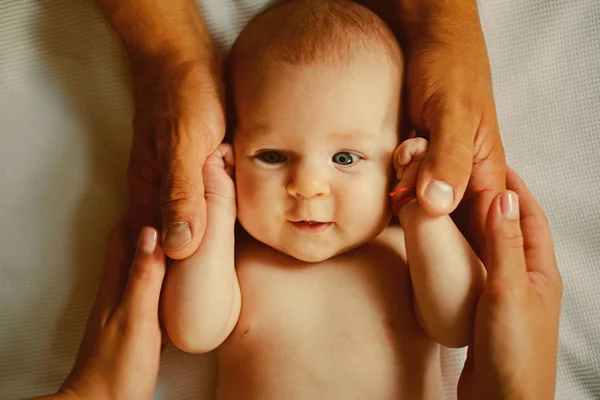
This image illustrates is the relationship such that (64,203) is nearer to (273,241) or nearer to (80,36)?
(80,36)

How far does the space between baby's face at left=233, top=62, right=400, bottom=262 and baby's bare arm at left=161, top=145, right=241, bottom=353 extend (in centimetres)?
4

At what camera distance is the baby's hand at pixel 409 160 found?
41.8 inches

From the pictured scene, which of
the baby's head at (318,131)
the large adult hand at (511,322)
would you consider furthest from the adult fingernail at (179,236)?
the large adult hand at (511,322)

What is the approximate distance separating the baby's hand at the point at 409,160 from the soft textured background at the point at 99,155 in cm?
35

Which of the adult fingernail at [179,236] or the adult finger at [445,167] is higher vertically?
the adult finger at [445,167]

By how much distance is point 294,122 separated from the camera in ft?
3.48

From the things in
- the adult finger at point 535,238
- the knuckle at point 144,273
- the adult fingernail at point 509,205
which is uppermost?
the adult fingernail at point 509,205

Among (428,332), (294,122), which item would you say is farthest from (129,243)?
(428,332)

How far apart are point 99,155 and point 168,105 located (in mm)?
245

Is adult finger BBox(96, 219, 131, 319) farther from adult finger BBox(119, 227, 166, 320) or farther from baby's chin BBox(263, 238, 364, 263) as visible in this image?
baby's chin BBox(263, 238, 364, 263)

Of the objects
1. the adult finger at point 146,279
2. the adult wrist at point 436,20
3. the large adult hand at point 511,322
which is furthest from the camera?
the adult wrist at point 436,20

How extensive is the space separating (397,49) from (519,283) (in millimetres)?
461

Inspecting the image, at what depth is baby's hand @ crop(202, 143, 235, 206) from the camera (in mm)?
1124

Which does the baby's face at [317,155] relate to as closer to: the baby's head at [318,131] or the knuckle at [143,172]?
the baby's head at [318,131]
